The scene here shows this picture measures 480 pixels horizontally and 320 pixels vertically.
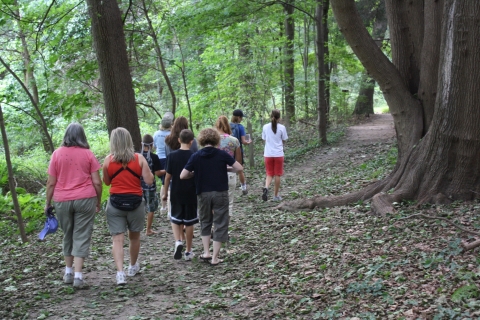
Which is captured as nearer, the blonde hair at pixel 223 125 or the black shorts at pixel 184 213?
A: the black shorts at pixel 184 213

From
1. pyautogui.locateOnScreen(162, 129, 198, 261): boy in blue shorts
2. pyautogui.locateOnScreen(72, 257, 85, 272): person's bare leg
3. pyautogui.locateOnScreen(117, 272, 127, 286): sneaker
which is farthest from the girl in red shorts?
pyautogui.locateOnScreen(72, 257, 85, 272): person's bare leg

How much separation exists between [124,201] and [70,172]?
76 cm

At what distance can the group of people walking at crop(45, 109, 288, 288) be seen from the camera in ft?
20.5

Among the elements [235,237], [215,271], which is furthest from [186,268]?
[235,237]

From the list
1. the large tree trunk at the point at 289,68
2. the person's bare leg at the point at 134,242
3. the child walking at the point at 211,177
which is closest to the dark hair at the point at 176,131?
the child walking at the point at 211,177

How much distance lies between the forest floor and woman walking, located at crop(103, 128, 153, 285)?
736 millimetres

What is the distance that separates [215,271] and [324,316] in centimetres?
258

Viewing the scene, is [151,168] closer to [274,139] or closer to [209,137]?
[209,137]

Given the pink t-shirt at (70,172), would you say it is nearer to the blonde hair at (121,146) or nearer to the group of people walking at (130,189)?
the group of people walking at (130,189)

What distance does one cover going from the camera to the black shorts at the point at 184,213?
287 inches

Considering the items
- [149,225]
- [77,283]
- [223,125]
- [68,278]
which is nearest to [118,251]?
[77,283]

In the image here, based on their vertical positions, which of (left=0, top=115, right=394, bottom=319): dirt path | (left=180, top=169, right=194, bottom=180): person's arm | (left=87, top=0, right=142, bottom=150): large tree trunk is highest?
(left=87, top=0, right=142, bottom=150): large tree trunk

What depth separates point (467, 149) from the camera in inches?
274

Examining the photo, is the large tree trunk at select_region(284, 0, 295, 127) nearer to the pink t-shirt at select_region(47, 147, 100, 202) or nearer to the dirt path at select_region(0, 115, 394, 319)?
the dirt path at select_region(0, 115, 394, 319)
